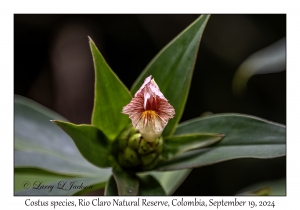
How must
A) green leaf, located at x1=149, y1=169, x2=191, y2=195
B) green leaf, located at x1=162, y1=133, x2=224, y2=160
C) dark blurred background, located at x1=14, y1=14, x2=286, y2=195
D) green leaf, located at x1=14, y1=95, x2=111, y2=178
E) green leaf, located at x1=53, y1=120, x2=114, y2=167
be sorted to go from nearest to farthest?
green leaf, located at x1=53, y1=120, x2=114, y2=167, green leaf, located at x1=162, y1=133, x2=224, y2=160, green leaf, located at x1=14, y1=95, x2=111, y2=178, green leaf, located at x1=149, y1=169, x2=191, y2=195, dark blurred background, located at x1=14, y1=14, x2=286, y2=195

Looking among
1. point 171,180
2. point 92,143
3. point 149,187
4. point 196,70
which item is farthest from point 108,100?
point 196,70

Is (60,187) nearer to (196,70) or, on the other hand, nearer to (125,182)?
(125,182)

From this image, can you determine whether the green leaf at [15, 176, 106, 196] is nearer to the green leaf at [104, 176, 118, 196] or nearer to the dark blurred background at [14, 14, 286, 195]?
the green leaf at [104, 176, 118, 196]

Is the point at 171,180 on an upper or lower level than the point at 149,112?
lower

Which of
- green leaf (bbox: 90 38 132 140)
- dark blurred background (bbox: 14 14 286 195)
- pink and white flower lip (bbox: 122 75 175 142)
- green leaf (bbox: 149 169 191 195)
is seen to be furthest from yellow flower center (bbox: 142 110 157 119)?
dark blurred background (bbox: 14 14 286 195)
